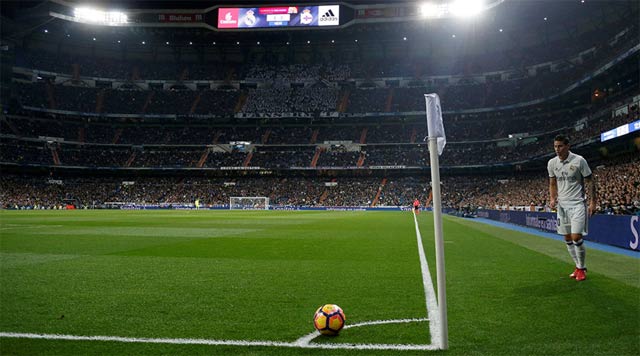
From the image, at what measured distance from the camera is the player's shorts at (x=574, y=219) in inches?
290

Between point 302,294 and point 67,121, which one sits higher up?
point 67,121

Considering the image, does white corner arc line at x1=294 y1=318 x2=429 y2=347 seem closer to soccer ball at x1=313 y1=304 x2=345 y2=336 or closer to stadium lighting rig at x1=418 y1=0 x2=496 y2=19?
soccer ball at x1=313 y1=304 x2=345 y2=336

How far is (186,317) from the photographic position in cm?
518

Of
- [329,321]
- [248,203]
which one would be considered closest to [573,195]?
[329,321]

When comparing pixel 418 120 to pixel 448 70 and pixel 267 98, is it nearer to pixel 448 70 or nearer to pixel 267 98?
pixel 448 70

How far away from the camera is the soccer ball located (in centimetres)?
441

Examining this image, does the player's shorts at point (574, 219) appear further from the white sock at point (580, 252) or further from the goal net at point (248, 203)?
the goal net at point (248, 203)

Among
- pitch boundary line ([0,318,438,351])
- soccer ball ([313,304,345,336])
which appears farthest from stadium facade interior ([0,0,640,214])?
pitch boundary line ([0,318,438,351])

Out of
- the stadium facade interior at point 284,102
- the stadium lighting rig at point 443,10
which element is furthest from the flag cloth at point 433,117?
the stadium lighting rig at point 443,10

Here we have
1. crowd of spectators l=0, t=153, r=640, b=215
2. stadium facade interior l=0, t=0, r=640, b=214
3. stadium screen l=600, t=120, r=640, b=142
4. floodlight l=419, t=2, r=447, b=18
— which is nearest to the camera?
stadium screen l=600, t=120, r=640, b=142

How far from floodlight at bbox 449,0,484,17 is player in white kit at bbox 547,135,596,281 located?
5771 cm

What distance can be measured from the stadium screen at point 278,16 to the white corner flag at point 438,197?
6354cm

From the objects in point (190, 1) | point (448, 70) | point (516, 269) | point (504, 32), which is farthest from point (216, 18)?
point (516, 269)

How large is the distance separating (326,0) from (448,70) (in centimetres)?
2669
